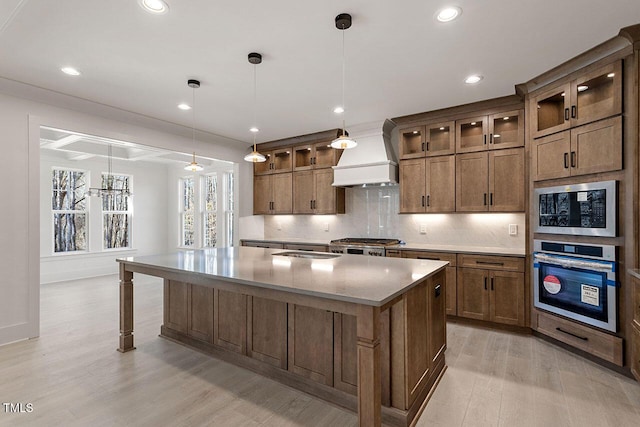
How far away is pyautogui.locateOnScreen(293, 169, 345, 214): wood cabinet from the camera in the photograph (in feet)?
17.2

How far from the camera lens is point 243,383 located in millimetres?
2504

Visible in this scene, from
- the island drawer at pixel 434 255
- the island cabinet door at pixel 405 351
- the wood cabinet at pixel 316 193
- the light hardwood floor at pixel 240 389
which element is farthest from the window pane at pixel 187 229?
the island cabinet door at pixel 405 351

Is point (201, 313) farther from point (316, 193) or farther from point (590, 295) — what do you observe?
point (590, 295)

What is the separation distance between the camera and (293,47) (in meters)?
2.65

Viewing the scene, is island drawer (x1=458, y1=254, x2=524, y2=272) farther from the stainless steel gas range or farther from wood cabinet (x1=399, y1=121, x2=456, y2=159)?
wood cabinet (x1=399, y1=121, x2=456, y2=159)

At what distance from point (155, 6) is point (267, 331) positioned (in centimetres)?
247

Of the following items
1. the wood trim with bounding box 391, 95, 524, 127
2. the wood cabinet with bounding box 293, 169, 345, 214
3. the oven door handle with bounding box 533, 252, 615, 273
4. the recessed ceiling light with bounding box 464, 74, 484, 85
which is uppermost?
the recessed ceiling light with bounding box 464, 74, 484, 85

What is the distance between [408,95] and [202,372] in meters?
3.53

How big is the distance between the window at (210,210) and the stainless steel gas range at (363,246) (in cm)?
403

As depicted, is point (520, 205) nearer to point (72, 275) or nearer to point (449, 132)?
point (449, 132)

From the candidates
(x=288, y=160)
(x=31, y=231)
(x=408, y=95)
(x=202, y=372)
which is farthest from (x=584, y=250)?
(x=31, y=231)

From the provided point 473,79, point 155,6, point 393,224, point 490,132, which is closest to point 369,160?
point 393,224

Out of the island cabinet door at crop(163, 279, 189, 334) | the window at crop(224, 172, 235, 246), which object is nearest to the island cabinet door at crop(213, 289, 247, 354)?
the island cabinet door at crop(163, 279, 189, 334)

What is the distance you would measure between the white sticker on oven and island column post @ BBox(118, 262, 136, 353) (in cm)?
422
